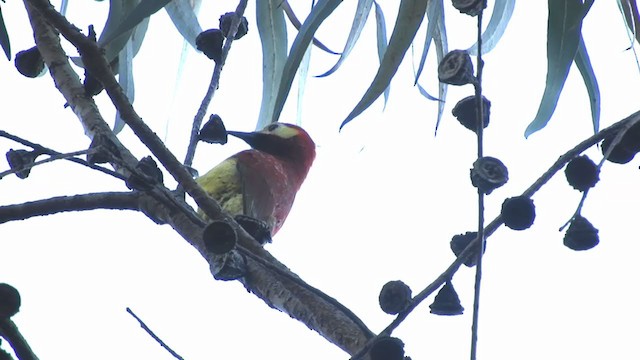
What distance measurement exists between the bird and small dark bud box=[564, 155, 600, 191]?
823 millimetres

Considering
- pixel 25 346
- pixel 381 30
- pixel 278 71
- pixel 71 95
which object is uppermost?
pixel 381 30

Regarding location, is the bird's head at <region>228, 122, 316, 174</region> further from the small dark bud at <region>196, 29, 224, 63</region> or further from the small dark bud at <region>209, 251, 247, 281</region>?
the small dark bud at <region>209, 251, 247, 281</region>

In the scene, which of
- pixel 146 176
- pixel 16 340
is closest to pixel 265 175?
pixel 146 176

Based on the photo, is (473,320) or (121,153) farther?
(121,153)

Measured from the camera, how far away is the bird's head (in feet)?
8.93

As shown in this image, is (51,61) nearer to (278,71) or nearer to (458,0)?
(278,71)

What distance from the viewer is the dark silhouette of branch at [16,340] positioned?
749 millimetres

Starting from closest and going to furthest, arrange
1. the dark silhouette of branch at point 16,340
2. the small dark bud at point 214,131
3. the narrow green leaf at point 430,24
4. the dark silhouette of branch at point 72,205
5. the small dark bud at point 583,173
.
→ the dark silhouette of branch at point 16,340, the small dark bud at point 583,173, the dark silhouette of branch at point 72,205, the small dark bud at point 214,131, the narrow green leaf at point 430,24

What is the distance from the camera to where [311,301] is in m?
1.02

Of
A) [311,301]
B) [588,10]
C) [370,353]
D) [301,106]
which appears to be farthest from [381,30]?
[370,353]

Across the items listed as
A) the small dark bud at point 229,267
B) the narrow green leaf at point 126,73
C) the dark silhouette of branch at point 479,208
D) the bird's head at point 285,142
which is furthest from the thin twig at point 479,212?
the bird's head at point 285,142

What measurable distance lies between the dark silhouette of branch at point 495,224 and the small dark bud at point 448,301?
2 cm

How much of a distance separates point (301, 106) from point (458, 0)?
983 mm

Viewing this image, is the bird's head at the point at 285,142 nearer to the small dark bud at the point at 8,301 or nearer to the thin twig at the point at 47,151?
the thin twig at the point at 47,151
